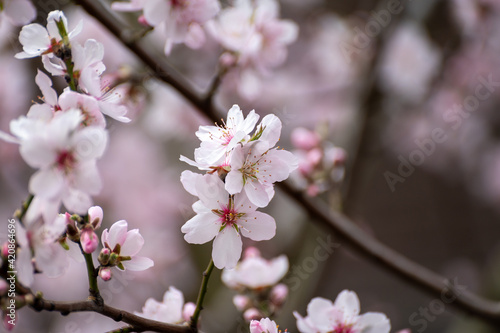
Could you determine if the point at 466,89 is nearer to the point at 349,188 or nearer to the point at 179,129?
the point at 349,188

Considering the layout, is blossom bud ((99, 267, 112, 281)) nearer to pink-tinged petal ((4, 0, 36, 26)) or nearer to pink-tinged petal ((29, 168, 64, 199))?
pink-tinged petal ((29, 168, 64, 199))

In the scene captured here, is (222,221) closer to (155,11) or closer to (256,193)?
(256,193)

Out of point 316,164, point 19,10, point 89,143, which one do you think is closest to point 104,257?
point 89,143

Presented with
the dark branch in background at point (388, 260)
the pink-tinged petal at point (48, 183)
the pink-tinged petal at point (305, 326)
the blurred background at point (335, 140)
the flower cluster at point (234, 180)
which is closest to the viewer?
the pink-tinged petal at point (48, 183)

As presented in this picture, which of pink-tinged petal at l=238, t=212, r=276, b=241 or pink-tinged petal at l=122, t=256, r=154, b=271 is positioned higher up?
pink-tinged petal at l=238, t=212, r=276, b=241

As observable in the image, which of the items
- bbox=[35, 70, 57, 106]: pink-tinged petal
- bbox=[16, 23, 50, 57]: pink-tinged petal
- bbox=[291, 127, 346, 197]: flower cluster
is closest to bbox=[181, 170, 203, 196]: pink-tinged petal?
bbox=[35, 70, 57, 106]: pink-tinged petal

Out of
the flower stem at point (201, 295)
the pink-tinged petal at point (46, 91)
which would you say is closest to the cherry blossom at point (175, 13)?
the pink-tinged petal at point (46, 91)

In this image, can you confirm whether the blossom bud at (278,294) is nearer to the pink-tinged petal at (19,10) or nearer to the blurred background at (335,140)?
the blurred background at (335,140)
